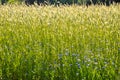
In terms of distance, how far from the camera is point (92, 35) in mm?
4746

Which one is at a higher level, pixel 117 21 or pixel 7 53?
pixel 117 21

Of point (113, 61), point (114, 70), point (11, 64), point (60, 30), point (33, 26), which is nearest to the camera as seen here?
point (114, 70)

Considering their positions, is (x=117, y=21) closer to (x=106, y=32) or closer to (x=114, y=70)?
(x=106, y=32)

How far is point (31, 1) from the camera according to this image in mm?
51500

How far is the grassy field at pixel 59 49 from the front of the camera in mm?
3826

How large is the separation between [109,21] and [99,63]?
1.59 meters

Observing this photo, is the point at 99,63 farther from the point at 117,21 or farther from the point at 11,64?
the point at 117,21

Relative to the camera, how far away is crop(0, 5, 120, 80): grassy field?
3826 millimetres

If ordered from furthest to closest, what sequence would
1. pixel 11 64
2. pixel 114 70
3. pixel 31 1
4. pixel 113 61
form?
1. pixel 31 1
2. pixel 11 64
3. pixel 113 61
4. pixel 114 70

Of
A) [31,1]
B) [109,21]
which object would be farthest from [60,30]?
[31,1]

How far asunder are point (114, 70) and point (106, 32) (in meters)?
1.20

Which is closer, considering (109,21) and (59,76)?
(59,76)

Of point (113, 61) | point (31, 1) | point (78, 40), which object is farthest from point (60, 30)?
point (31, 1)

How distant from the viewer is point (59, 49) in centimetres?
432
